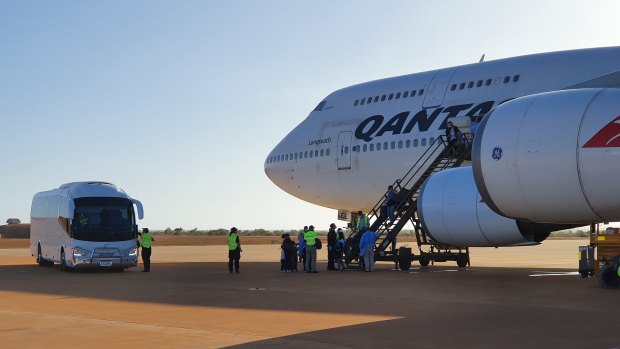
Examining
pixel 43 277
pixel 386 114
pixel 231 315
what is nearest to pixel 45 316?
pixel 231 315

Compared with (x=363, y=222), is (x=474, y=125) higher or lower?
higher

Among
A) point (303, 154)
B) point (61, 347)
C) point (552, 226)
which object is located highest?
point (303, 154)

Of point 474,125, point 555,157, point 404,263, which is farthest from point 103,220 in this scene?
point 555,157

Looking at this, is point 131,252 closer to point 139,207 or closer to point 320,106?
point 139,207

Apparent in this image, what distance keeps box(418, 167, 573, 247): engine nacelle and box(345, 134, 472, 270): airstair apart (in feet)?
7.19

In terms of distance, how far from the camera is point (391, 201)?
1162 inches

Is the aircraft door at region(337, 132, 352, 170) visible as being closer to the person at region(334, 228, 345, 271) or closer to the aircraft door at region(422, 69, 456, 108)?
the aircraft door at region(422, 69, 456, 108)

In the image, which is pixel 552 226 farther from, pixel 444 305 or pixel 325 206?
pixel 325 206

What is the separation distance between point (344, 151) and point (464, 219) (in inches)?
445

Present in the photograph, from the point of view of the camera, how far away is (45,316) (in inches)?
571

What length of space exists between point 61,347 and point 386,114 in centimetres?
2350

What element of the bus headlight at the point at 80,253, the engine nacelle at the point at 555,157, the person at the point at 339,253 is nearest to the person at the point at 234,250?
Result: the person at the point at 339,253

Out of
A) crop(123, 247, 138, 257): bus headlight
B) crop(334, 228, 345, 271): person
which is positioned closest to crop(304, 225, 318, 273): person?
crop(334, 228, 345, 271): person

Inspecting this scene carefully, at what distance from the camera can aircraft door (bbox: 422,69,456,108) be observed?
31.2 metres
